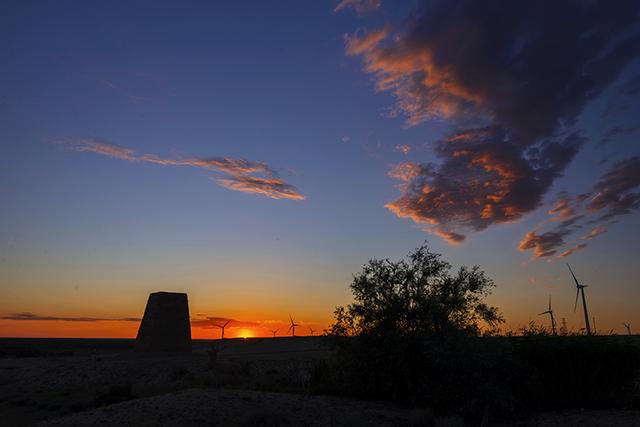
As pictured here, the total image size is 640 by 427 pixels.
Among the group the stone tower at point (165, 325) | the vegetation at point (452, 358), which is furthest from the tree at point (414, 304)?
the stone tower at point (165, 325)

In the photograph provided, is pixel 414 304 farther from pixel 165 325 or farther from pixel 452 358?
pixel 165 325

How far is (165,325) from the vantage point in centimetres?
5841

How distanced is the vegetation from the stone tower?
3731cm

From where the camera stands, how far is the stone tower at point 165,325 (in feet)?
189

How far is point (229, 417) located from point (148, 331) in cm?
4267

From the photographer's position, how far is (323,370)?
27438 millimetres

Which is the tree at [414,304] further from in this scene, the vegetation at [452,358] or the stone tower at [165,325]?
the stone tower at [165,325]

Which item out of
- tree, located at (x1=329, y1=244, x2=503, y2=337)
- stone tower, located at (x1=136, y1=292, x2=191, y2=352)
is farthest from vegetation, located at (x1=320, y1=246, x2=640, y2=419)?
stone tower, located at (x1=136, y1=292, x2=191, y2=352)

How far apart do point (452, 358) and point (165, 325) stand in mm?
44686

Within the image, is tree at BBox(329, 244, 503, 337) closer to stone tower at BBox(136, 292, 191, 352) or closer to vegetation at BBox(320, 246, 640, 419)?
vegetation at BBox(320, 246, 640, 419)

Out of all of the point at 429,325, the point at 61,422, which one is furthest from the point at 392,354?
the point at 61,422

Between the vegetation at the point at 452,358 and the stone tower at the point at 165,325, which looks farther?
the stone tower at the point at 165,325

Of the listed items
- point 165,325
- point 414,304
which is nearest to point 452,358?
point 414,304

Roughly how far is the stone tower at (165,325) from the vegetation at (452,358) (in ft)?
122
